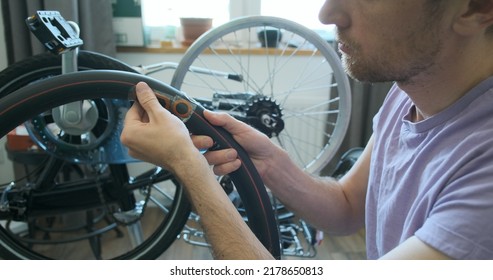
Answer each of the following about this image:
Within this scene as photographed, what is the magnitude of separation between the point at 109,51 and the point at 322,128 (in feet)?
3.48

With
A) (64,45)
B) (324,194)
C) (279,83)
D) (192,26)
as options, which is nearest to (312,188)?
(324,194)

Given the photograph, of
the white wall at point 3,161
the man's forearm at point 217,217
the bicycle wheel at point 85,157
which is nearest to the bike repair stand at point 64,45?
the bicycle wheel at point 85,157

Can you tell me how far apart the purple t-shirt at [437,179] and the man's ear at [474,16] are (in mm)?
75

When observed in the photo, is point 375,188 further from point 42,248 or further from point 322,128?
point 42,248

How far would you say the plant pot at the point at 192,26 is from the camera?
6.29ft

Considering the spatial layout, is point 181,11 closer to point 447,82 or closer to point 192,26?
point 192,26

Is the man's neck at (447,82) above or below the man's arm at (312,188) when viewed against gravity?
above

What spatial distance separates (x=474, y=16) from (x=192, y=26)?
5.06 ft

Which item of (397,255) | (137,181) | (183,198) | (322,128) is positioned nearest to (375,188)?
(397,255)

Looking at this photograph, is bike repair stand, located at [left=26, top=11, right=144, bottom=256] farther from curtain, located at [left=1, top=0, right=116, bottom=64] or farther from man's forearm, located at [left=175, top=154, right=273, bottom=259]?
curtain, located at [left=1, top=0, right=116, bottom=64]

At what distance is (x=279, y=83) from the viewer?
6.41ft

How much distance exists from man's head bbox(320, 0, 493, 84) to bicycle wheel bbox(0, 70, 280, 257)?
25cm

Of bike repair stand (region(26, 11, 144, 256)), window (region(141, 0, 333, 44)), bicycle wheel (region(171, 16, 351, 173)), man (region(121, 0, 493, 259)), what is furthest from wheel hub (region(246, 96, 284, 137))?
window (region(141, 0, 333, 44))

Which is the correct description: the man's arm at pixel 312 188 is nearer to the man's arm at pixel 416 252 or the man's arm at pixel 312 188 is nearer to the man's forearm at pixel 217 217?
the man's forearm at pixel 217 217
